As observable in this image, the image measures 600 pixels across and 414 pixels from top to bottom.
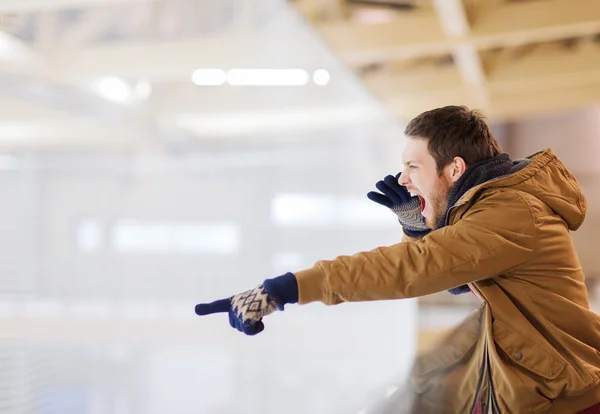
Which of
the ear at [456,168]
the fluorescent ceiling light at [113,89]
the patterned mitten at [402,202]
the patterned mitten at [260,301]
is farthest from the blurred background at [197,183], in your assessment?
the ear at [456,168]

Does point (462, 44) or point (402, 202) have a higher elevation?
point (462, 44)

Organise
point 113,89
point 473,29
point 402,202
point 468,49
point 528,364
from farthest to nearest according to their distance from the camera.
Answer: point 468,49 < point 473,29 < point 113,89 < point 402,202 < point 528,364

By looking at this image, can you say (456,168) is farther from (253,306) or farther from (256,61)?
(256,61)

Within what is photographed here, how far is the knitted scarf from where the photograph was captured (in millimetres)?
1279

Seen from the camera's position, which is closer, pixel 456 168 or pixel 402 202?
pixel 456 168

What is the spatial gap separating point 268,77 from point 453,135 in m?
1.72

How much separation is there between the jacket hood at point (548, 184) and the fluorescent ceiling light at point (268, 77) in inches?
61.8

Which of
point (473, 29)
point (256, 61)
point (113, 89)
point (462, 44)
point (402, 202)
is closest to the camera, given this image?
point (402, 202)

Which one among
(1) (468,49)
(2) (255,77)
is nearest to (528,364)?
(2) (255,77)

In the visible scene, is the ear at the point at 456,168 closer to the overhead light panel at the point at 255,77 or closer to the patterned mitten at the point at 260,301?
the patterned mitten at the point at 260,301

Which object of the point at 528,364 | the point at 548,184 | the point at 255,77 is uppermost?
the point at 255,77

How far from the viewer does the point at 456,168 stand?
1338mm

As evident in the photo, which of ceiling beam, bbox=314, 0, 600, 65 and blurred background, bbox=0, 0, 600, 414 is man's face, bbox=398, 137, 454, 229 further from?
ceiling beam, bbox=314, 0, 600, 65

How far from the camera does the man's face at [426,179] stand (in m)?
1.36
